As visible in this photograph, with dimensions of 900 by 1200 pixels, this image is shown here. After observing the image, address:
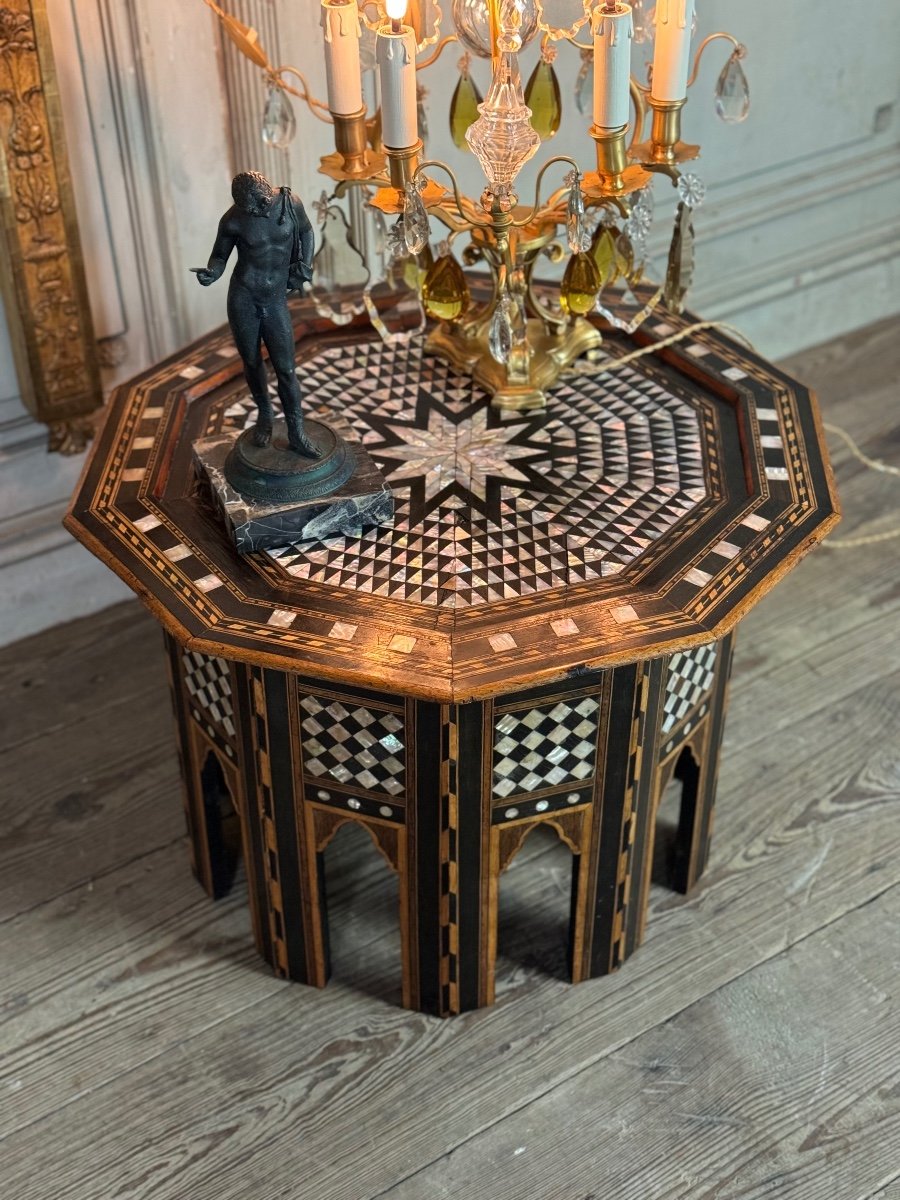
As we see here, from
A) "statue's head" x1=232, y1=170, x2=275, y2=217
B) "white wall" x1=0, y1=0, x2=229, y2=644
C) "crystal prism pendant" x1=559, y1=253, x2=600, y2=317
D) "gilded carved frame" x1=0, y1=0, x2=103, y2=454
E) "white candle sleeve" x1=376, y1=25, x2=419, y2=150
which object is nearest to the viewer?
"statue's head" x1=232, y1=170, x2=275, y2=217

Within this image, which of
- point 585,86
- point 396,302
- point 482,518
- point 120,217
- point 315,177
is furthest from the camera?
point 315,177

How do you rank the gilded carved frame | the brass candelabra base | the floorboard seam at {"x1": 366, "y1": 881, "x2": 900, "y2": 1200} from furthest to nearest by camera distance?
the gilded carved frame
the brass candelabra base
the floorboard seam at {"x1": 366, "y1": 881, "x2": 900, "y2": 1200}

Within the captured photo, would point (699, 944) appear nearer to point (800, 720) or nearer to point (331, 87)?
point (800, 720)

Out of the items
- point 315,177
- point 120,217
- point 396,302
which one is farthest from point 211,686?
point 315,177

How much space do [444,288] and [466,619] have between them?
1.68 feet

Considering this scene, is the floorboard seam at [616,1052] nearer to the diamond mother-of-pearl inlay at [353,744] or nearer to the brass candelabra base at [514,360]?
the diamond mother-of-pearl inlay at [353,744]

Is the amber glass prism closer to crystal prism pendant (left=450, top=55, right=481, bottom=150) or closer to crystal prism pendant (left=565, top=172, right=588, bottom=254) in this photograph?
crystal prism pendant (left=450, top=55, right=481, bottom=150)

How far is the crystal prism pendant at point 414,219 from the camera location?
1.63 meters

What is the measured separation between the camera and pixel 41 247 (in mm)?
2184

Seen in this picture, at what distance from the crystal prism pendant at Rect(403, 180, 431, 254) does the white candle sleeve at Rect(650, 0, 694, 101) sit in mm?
329

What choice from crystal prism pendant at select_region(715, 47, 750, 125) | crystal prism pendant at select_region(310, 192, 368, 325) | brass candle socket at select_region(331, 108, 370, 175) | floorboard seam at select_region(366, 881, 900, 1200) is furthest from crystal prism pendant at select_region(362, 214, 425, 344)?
floorboard seam at select_region(366, 881, 900, 1200)

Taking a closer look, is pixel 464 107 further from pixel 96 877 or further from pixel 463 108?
pixel 96 877

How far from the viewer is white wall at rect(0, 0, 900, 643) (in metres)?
2.20

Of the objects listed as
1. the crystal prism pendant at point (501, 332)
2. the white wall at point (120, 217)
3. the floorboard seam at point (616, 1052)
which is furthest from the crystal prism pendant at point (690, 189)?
the floorboard seam at point (616, 1052)
